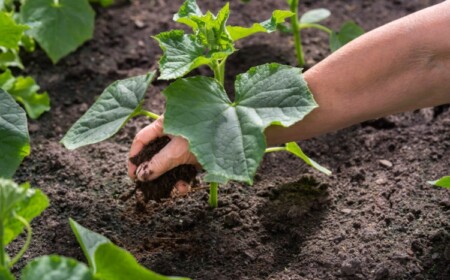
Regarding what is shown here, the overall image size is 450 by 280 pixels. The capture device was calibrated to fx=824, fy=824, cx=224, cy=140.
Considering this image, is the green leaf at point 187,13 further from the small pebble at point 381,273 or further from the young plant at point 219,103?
the small pebble at point 381,273

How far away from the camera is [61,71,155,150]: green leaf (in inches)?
99.3

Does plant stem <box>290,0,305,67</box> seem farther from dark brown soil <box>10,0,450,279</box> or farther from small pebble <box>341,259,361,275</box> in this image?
small pebble <box>341,259,361,275</box>

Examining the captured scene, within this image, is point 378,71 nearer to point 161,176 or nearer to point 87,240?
point 161,176

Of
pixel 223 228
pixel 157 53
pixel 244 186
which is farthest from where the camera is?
pixel 157 53

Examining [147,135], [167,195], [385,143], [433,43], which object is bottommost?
[385,143]

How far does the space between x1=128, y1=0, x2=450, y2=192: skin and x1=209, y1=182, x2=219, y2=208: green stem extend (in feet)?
0.68

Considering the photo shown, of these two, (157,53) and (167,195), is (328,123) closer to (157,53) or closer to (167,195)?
(167,195)

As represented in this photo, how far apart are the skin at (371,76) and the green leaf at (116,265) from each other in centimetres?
53

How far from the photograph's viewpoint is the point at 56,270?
188 cm

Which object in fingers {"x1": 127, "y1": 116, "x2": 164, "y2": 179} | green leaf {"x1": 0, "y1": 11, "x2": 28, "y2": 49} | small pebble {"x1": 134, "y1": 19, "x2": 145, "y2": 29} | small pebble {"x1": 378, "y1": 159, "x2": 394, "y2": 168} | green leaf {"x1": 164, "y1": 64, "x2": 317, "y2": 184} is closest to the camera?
green leaf {"x1": 164, "y1": 64, "x2": 317, "y2": 184}

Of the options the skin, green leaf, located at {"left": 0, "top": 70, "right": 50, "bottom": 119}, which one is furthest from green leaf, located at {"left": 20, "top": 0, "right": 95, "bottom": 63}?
the skin

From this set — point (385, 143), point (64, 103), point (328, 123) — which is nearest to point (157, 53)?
point (64, 103)

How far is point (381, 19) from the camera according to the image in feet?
12.7

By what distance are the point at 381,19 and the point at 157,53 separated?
106 centimetres
